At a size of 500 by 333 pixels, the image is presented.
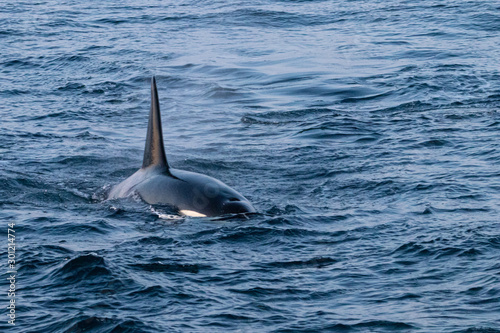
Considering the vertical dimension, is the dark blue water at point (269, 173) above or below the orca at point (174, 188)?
below

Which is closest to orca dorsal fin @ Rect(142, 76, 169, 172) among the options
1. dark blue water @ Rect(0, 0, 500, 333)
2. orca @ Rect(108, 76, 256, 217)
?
orca @ Rect(108, 76, 256, 217)

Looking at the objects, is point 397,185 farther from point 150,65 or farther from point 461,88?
point 150,65

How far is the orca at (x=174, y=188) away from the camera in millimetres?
10984

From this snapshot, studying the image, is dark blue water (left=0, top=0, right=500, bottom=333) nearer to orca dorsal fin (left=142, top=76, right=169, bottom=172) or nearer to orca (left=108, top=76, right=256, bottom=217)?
orca (left=108, top=76, right=256, bottom=217)

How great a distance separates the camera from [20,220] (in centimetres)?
1174

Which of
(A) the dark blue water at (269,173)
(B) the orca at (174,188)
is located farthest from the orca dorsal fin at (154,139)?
(A) the dark blue water at (269,173)

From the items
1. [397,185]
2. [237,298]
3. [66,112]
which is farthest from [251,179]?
[66,112]

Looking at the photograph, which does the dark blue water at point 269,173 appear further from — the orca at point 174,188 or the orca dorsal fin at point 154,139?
the orca dorsal fin at point 154,139

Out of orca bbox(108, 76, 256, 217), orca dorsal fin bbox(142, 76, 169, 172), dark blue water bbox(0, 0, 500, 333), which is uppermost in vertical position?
orca dorsal fin bbox(142, 76, 169, 172)

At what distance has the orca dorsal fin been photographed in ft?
37.9

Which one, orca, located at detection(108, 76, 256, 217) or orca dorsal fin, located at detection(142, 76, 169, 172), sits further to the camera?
orca dorsal fin, located at detection(142, 76, 169, 172)

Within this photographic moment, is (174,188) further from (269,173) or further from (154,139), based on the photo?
(269,173)

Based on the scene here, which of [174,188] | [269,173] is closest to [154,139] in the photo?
[174,188]

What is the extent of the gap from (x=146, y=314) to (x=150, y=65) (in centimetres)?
1711
